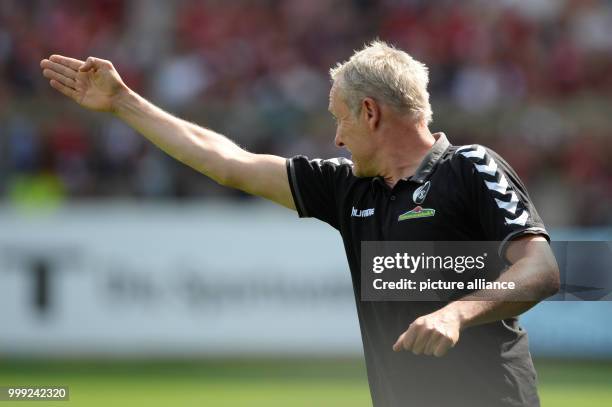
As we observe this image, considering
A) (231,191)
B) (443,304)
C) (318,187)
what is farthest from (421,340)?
(231,191)

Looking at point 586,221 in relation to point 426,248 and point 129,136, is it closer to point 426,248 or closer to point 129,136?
point 129,136

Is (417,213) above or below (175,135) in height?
below

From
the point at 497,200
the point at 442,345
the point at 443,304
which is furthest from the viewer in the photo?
the point at 443,304

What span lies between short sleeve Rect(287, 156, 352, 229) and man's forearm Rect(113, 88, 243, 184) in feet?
1.26

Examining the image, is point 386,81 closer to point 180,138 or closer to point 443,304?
point 443,304

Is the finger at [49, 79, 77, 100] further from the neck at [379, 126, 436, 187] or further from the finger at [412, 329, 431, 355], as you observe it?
the finger at [412, 329, 431, 355]

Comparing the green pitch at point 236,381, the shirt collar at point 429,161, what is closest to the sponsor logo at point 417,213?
the shirt collar at point 429,161

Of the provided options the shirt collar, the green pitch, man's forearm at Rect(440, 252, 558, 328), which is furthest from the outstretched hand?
the green pitch

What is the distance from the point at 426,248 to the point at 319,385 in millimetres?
8072

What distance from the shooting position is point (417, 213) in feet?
15.9

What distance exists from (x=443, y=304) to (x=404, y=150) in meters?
0.73

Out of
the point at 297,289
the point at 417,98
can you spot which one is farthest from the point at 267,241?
the point at 417,98

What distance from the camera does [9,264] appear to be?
14820mm

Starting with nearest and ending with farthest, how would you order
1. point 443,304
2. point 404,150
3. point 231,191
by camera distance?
1. point 443,304
2. point 404,150
3. point 231,191
